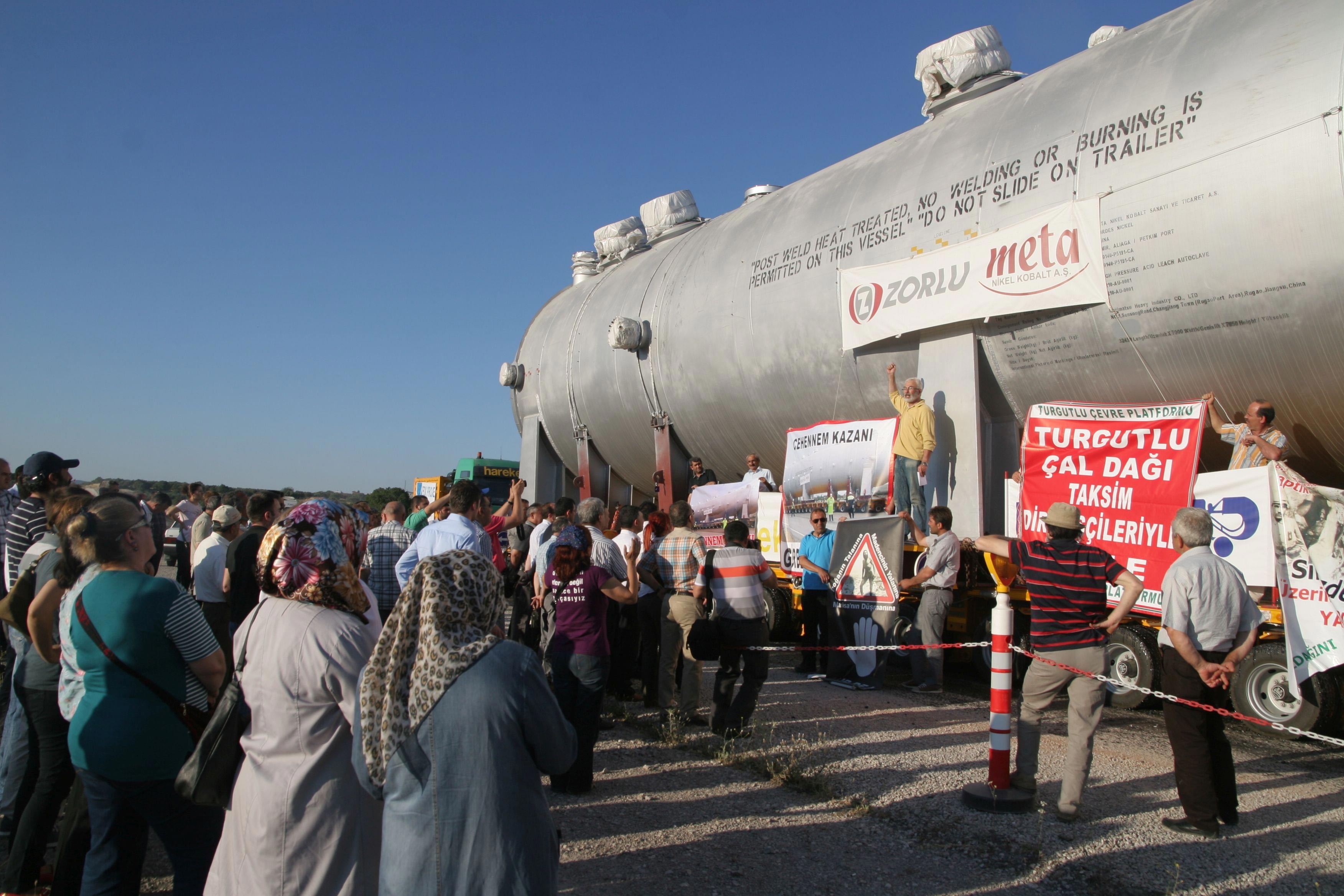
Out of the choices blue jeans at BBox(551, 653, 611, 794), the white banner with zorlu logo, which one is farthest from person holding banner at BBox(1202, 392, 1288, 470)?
blue jeans at BBox(551, 653, 611, 794)

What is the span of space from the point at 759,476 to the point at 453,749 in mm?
8422

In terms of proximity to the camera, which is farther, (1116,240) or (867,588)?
(867,588)

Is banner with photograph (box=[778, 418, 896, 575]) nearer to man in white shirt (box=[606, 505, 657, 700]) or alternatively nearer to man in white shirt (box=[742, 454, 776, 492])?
man in white shirt (box=[742, 454, 776, 492])

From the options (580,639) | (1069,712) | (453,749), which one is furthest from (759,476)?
(453,749)

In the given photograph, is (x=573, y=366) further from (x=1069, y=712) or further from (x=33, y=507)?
(x=1069, y=712)

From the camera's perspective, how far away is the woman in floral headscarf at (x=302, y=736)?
8.12 ft

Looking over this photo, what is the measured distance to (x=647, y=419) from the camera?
1265 cm

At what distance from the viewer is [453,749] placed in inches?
85.0

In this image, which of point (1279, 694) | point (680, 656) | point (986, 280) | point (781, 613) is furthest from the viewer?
point (781, 613)

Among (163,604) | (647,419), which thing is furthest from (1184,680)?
(647,419)

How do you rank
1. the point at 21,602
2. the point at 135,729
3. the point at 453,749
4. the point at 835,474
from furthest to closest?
the point at 835,474
the point at 21,602
the point at 135,729
the point at 453,749

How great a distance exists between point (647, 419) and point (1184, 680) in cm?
890

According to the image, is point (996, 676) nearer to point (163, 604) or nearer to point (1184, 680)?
point (1184, 680)

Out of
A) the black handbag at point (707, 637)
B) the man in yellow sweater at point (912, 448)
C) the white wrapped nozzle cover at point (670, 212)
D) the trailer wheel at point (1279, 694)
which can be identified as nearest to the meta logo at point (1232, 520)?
the trailer wheel at point (1279, 694)
